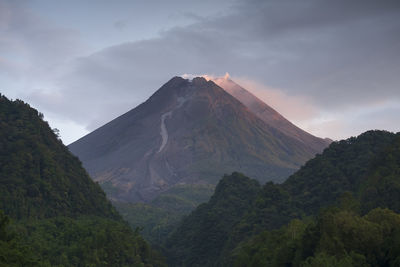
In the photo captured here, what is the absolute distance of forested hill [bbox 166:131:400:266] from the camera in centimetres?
4128

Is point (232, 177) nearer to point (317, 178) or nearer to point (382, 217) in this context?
point (317, 178)

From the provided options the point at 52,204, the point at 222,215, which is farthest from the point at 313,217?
the point at 222,215

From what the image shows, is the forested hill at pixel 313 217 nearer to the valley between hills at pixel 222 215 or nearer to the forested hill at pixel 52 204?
the valley between hills at pixel 222 215

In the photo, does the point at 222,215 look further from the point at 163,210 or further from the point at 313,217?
the point at 163,210

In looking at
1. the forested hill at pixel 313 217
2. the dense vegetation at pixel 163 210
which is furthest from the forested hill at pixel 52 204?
the dense vegetation at pixel 163 210

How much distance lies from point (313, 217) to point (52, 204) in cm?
2569

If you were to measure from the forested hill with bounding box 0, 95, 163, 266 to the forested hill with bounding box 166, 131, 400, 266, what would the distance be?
1120cm

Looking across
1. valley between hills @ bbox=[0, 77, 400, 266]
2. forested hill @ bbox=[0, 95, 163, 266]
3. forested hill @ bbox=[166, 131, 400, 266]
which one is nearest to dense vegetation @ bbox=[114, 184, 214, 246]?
forested hill @ bbox=[166, 131, 400, 266]

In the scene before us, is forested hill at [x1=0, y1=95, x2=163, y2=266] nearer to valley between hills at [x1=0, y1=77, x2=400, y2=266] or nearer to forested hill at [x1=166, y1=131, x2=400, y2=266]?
valley between hills at [x1=0, y1=77, x2=400, y2=266]

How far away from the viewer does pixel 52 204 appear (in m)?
66.0

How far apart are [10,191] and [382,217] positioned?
115 feet

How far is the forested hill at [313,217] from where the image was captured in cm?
4128

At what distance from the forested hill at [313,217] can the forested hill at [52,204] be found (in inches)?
441

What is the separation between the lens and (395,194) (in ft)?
174
